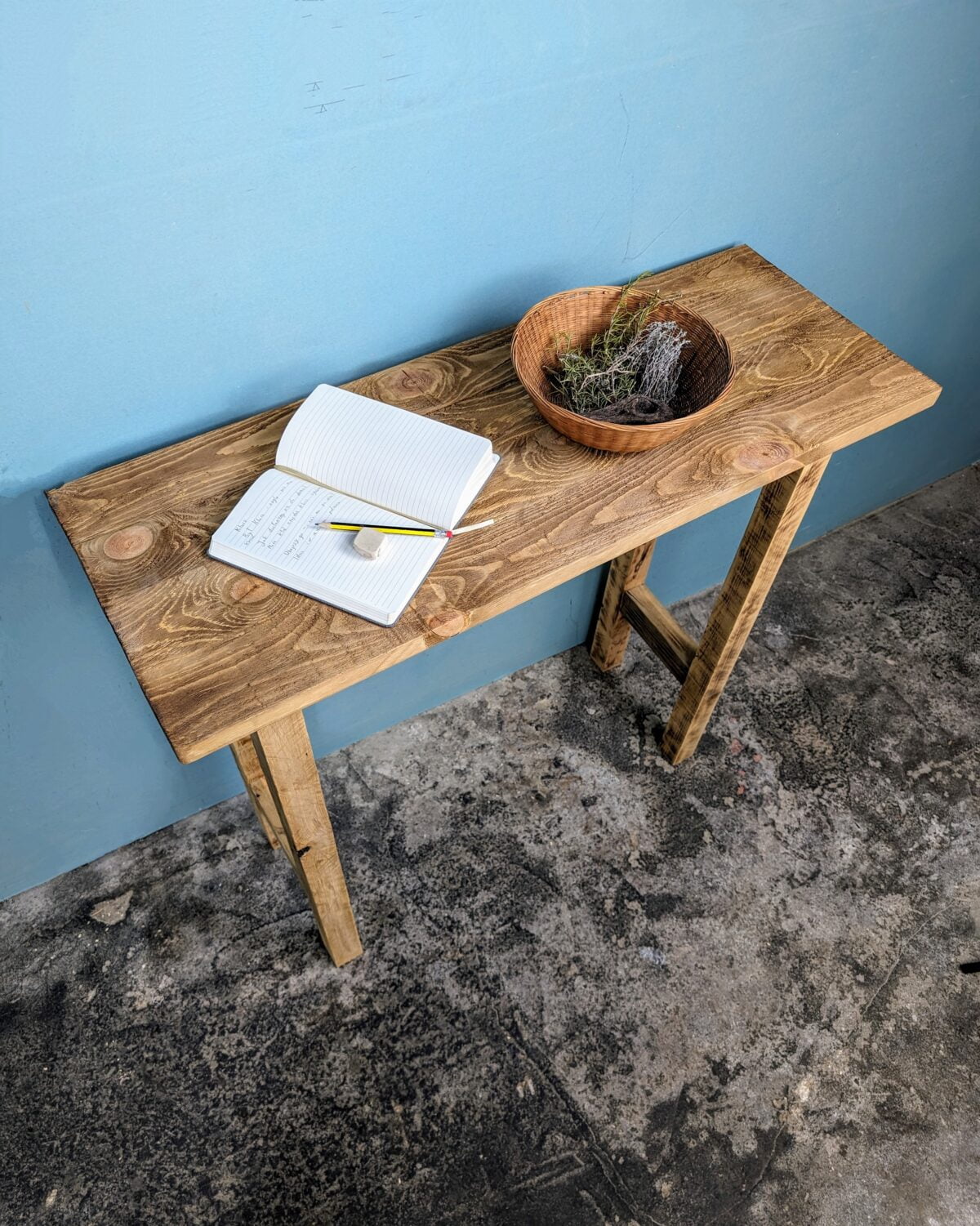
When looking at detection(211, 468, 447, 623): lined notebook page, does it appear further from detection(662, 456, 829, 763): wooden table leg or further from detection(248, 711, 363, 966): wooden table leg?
detection(662, 456, 829, 763): wooden table leg

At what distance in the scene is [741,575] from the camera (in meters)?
1.84

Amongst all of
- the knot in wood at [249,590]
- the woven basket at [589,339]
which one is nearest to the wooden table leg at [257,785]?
the knot in wood at [249,590]

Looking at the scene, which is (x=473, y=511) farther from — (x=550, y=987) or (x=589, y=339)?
(x=550, y=987)

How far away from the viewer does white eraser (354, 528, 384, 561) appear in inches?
49.6

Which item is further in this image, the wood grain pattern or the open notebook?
the wood grain pattern

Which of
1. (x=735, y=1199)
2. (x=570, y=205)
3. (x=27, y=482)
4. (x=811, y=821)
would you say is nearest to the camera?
(x=27, y=482)

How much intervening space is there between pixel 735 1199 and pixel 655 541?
138 cm

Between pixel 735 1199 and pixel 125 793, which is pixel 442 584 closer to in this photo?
pixel 125 793

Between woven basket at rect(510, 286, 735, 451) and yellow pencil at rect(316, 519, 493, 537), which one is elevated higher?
woven basket at rect(510, 286, 735, 451)

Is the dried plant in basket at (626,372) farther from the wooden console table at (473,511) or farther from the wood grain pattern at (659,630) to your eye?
the wood grain pattern at (659,630)

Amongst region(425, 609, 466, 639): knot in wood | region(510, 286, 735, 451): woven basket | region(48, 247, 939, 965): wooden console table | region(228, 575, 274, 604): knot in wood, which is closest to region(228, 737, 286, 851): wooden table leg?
region(48, 247, 939, 965): wooden console table

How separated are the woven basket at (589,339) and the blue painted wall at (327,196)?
0.14 meters

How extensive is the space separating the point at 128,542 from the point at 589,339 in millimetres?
820

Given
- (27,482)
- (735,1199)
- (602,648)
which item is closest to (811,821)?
(602,648)
